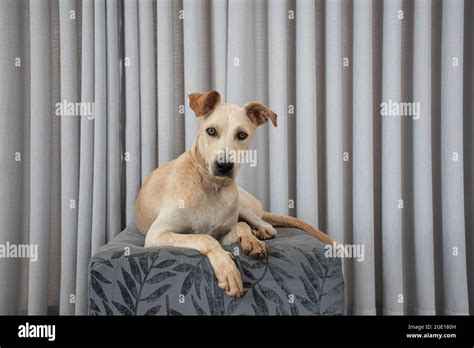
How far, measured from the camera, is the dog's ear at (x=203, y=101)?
5.89 feet

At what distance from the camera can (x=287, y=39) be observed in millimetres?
2484

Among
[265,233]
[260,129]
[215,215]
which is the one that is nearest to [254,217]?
[265,233]

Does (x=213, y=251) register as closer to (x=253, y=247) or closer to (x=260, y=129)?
(x=253, y=247)

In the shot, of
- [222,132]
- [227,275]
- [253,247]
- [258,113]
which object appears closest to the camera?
[227,275]

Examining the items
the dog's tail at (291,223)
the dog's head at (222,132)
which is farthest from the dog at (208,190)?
the dog's tail at (291,223)

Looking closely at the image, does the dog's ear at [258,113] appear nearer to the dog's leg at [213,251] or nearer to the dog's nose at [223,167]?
the dog's nose at [223,167]

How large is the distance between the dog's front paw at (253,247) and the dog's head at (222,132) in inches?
9.9

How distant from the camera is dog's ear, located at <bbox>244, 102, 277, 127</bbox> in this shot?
6.15 feet

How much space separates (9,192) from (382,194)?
202cm

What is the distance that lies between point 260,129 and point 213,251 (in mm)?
1076

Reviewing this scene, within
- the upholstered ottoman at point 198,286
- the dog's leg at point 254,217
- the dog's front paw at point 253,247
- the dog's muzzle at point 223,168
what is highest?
the dog's muzzle at point 223,168

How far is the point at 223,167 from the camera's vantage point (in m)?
1.72

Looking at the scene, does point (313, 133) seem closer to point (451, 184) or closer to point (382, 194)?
point (382, 194)

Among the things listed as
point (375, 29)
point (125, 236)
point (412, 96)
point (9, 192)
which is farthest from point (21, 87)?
point (412, 96)
